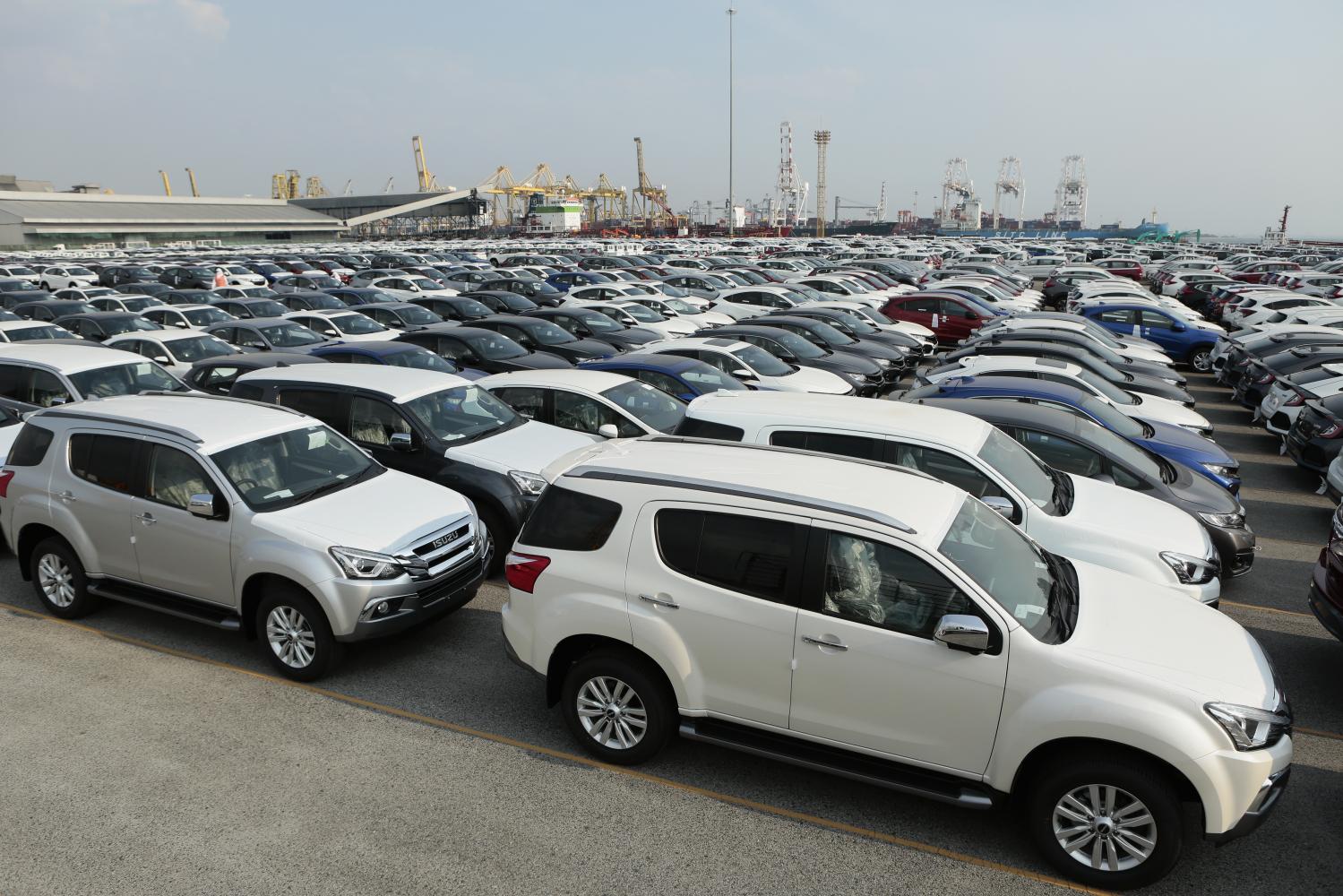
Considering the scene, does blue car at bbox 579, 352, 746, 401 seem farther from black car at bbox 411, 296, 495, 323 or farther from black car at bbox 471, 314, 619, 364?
black car at bbox 411, 296, 495, 323

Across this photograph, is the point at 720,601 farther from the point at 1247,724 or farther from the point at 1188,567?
the point at 1188,567

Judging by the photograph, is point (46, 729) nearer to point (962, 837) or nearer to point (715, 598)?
point (715, 598)

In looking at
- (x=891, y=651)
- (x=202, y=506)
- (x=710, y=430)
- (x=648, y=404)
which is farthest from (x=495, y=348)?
(x=891, y=651)

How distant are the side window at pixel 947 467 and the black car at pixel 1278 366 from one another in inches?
392

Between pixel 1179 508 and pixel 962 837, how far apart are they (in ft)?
14.3

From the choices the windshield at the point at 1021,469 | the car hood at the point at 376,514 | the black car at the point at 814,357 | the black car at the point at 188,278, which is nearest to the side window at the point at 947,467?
the windshield at the point at 1021,469

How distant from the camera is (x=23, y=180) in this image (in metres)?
96.6

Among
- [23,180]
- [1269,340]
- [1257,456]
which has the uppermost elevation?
[23,180]

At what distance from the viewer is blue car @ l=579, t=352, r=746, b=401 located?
455 inches

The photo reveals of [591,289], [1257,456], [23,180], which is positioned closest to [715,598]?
[1257,456]

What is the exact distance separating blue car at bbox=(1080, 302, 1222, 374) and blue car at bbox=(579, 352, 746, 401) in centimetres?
1235

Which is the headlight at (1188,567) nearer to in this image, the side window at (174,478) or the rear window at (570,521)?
the rear window at (570,521)

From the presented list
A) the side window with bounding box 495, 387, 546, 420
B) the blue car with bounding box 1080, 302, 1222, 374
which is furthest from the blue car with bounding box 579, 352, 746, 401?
the blue car with bounding box 1080, 302, 1222, 374

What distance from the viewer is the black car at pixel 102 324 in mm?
16547
